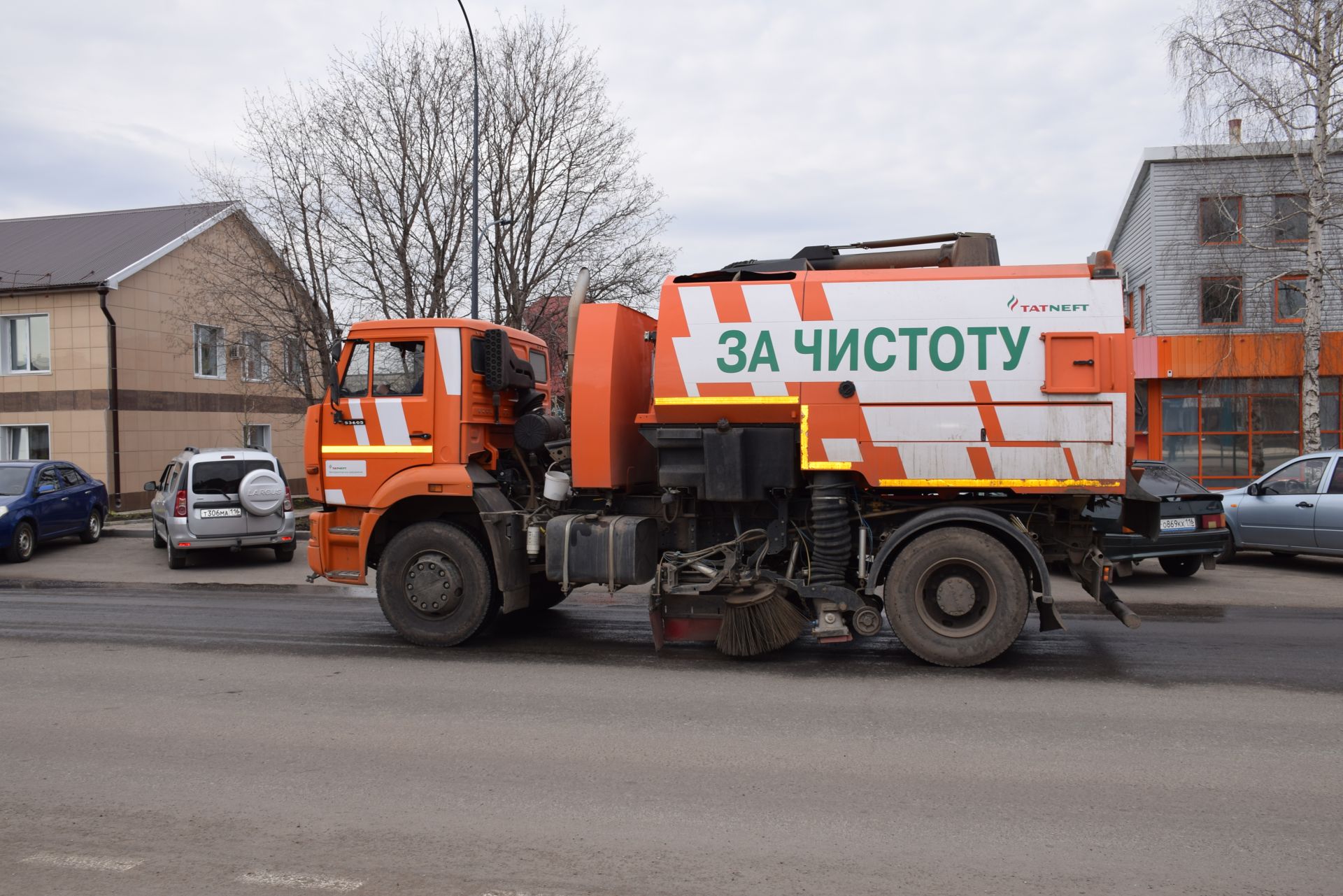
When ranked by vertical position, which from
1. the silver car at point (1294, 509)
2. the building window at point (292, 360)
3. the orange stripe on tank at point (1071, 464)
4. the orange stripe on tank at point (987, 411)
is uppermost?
the building window at point (292, 360)

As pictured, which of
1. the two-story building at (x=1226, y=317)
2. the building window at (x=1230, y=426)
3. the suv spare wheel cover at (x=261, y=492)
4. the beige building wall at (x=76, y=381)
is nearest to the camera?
A: the suv spare wheel cover at (x=261, y=492)

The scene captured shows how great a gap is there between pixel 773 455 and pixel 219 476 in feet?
33.1

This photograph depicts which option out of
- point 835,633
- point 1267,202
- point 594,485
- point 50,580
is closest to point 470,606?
point 594,485

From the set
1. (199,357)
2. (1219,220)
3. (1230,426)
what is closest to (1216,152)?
(1219,220)

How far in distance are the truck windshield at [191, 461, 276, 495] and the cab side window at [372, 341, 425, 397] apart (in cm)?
693

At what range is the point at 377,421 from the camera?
8.65 meters

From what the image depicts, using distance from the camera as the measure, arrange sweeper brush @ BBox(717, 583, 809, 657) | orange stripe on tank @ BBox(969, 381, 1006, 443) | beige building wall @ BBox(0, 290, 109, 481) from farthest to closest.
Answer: beige building wall @ BBox(0, 290, 109, 481)
sweeper brush @ BBox(717, 583, 809, 657)
orange stripe on tank @ BBox(969, 381, 1006, 443)

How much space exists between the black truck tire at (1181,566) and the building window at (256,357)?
16658 mm

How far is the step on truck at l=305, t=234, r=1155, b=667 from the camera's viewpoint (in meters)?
7.29

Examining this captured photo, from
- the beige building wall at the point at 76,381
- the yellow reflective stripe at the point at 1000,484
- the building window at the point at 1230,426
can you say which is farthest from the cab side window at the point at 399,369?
the building window at the point at 1230,426

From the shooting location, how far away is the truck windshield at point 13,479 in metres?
15.7

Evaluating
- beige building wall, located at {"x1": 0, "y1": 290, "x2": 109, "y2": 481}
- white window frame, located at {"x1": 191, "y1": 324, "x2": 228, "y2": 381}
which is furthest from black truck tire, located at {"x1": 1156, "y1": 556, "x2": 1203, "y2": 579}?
beige building wall, located at {"x1": 0, "y1": 290, "x2": 109, "y2": 481}

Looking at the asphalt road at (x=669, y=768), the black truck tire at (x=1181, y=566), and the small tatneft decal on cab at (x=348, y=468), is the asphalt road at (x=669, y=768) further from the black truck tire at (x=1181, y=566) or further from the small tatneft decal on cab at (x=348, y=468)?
the black truck tire at (x=1181, y=566)

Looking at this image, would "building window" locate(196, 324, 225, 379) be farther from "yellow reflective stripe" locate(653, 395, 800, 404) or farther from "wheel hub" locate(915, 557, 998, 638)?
"wheel hub" locate(915, 557, 998, 638)
